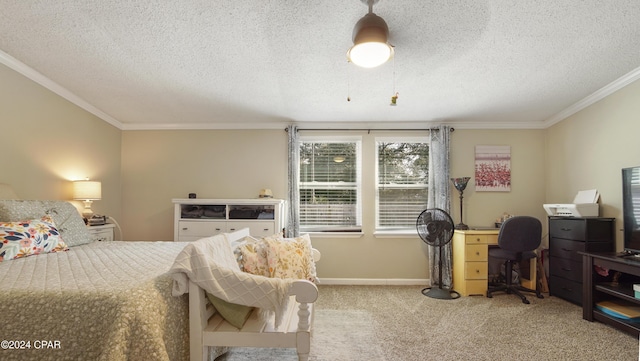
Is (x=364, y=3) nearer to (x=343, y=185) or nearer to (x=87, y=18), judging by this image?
(x=87, y=18)

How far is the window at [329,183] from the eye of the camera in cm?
437

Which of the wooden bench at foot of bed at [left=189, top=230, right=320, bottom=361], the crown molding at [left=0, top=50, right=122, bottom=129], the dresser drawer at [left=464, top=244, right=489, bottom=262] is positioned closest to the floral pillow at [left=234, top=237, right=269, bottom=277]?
the wooden bench at foot of bed at [left=189, top=230, right=320, bottom=361]

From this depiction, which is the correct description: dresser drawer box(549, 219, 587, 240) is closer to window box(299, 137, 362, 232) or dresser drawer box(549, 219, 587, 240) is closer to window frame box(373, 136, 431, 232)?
window frame box(373, 136, 431, 232)

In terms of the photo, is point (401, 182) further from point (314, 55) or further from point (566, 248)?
point (314, 55)

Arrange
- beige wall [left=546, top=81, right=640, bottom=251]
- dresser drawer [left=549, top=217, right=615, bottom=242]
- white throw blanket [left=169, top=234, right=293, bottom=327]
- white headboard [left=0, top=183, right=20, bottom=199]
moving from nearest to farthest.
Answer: white throw blanket [left=169, top=234, right=293, bottom=327]
white headboard [left=0, top=183, right=20, bottom=199]
beige wall [left=546, top=81, right=640, bottom=251]
dresser drawer [left=549, top=217, right=615, bottom=242]

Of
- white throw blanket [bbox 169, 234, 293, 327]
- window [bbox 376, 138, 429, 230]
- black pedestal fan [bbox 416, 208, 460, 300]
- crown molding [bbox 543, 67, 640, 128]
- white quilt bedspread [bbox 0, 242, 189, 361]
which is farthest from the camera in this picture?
A: window [bbox 376, 138, 429, 230]

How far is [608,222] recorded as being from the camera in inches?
123

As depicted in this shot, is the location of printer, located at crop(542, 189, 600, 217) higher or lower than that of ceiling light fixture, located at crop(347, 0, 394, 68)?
lower

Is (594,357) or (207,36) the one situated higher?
(207,36)

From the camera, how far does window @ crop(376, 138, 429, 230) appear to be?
14.2 ft

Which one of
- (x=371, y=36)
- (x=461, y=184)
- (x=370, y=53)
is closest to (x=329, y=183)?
(x=461, y=184)

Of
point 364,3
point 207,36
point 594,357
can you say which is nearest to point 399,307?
point 594,357

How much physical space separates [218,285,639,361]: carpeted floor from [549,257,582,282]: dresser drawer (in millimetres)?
296

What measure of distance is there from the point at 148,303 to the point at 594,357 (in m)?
2.96
